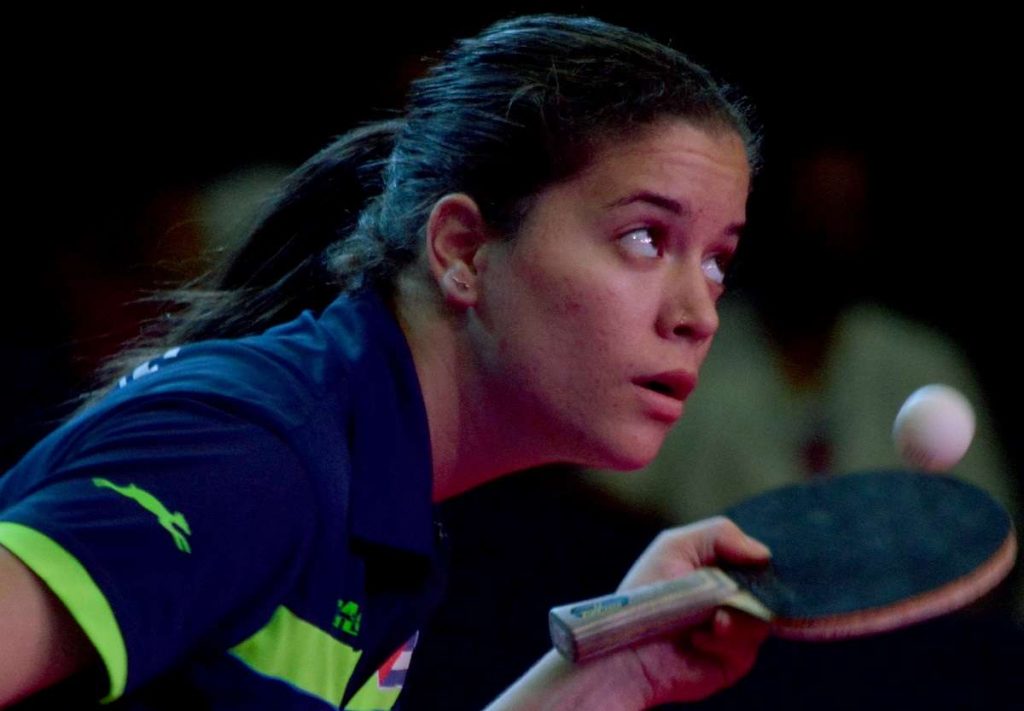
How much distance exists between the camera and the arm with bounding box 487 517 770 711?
126 centimetres

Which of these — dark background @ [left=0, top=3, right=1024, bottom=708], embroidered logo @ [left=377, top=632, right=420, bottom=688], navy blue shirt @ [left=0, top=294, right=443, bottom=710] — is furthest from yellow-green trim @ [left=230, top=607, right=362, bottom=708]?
dark background @ [left=0, top=3, right=1024, bottom=708]

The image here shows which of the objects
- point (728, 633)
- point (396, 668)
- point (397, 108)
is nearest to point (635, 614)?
point (728, 633)

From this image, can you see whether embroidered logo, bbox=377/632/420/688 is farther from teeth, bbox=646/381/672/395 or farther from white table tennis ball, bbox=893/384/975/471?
white table tennis ball, bbox=893/384/975/471

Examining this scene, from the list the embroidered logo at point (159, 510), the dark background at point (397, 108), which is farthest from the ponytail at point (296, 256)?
the dark background at point (397, 108)

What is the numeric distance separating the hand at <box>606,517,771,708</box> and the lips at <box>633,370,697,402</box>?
0.27 meters

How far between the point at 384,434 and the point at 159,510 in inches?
11.6

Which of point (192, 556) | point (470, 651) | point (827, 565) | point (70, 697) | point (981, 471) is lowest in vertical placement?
point (470, 651)

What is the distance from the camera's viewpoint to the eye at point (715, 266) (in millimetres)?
1139

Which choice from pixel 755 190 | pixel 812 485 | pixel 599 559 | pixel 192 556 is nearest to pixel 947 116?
pixel 755 190

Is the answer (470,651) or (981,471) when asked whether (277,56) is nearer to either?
(470,651)

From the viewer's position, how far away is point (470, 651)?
202cm

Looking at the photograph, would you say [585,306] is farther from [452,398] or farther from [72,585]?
[72,585]

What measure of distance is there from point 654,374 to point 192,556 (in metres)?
0.47

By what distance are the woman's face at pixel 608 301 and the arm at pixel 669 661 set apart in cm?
28
